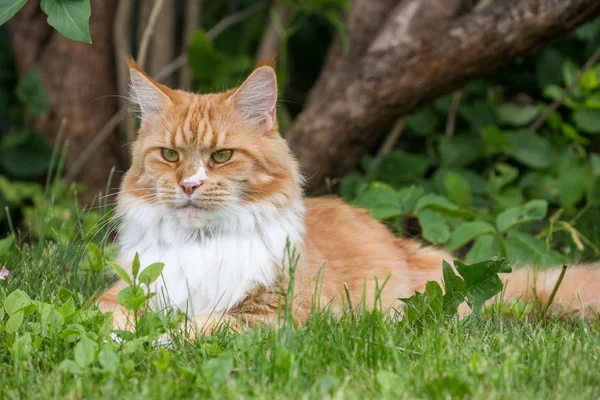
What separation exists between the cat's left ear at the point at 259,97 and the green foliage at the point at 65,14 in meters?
0.58

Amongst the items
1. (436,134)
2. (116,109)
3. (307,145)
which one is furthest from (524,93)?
(116,109)

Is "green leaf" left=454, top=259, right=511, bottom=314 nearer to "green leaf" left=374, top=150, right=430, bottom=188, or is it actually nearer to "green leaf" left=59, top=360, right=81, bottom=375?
"green leaf" left=59, top=360, right=81, bottom=375

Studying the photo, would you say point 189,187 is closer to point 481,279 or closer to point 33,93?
point 481,279

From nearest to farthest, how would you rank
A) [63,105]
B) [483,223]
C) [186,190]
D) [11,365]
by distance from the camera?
[11,365] < [186,190] < [483,223] < [63,105]

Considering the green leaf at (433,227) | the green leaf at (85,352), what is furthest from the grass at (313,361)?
the green leaf at (433,227)

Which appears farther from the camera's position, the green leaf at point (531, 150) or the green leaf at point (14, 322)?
the green leaf at point (531, 150)

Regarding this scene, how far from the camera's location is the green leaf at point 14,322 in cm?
225

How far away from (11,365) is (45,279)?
2.40 feet

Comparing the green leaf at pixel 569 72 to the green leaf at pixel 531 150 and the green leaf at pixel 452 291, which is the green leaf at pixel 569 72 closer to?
the green leaf at pixel 531 150

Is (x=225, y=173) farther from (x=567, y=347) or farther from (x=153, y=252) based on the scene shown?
(x=567, y=347)

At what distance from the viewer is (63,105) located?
4.77 m

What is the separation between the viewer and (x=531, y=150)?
14.7ft

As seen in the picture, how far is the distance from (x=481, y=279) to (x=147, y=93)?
1330 millimetres

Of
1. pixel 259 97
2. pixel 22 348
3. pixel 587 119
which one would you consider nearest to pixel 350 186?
pixel 587 119
